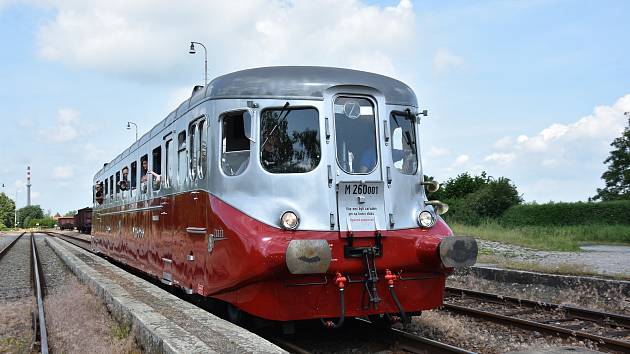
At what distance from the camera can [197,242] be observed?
777 centimetres

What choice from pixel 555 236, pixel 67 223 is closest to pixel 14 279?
pixel 555 236

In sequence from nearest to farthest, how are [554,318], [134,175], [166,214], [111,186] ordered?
[554,318], [166,214], [134,175], [111,186]

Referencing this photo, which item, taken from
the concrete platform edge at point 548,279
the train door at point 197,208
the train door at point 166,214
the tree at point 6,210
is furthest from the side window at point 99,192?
the tree at point 6,210

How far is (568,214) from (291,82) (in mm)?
35702

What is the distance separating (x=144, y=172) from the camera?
39.6ft

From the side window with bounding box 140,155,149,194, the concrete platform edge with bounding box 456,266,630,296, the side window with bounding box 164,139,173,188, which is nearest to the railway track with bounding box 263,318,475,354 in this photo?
the side window with bounding box 164,139,173,188

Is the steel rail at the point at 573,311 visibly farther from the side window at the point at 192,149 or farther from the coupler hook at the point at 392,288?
the side window at the point at 192,149

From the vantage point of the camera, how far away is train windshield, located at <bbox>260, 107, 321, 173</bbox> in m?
6.95

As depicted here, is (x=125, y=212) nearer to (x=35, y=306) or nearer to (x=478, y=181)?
(x=35, y=306)

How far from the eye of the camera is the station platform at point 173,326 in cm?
507

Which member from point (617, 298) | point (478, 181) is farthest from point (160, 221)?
point (478, 181)

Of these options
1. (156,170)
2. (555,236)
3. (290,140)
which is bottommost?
(555,236)

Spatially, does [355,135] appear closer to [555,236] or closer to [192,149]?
[192,149]

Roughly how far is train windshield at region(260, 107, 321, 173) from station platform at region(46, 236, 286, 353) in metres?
1.78
